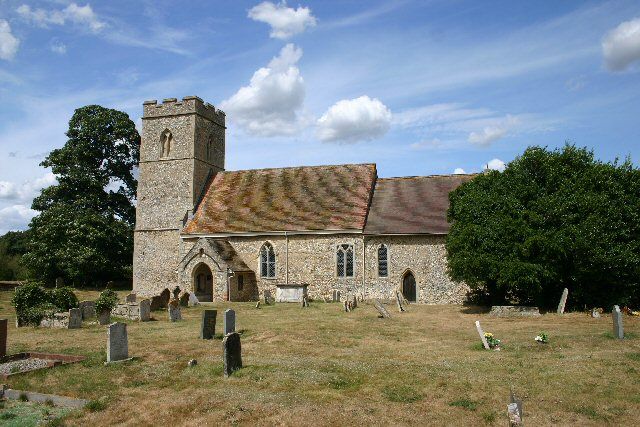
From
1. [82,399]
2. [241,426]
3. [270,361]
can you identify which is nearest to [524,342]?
[270,361]

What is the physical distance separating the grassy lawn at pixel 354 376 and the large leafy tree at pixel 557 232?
3.23 m

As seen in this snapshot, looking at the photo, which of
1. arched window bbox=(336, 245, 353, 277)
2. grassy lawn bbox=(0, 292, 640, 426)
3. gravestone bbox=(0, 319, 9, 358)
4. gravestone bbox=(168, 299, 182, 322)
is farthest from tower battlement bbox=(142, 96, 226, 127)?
gravestone bbox=(0, 319, 9, 358)

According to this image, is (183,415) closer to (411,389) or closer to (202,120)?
(411,389)

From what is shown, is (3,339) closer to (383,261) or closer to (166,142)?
(383,261)

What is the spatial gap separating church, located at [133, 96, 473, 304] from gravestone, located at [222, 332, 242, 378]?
17.2m

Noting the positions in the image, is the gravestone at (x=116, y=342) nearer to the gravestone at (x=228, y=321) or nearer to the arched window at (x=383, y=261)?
the gravestone at (x=228, y=321)

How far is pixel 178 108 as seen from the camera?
3469 cm

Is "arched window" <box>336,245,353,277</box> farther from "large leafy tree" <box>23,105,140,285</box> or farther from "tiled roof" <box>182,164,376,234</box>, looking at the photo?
"large leafy tree" <box>23,105,140,285</box>

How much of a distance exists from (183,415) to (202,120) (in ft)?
93.5

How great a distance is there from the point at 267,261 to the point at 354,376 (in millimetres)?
20441

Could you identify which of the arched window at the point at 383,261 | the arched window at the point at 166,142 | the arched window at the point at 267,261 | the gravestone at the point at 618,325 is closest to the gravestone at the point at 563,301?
Answer: the gravestone at the point at 618,325

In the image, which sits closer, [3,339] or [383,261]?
[3,339]

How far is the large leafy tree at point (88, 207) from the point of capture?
36375mm

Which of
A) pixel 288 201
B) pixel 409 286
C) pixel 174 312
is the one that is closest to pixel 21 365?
pixel 174 312
